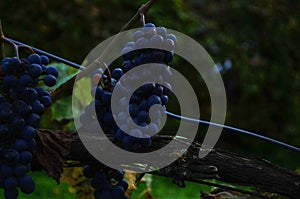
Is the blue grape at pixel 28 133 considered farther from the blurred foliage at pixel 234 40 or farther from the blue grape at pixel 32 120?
the blurred foliage at pixel 234 40

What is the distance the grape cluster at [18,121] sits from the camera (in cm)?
71

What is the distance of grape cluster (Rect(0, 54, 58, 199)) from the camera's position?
0.71m

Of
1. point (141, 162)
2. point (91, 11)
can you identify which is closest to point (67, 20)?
point (91, 11)

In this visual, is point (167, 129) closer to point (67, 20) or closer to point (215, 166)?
point (67, 20)

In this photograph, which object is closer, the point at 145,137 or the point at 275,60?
the point at 145,137

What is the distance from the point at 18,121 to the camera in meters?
0.73

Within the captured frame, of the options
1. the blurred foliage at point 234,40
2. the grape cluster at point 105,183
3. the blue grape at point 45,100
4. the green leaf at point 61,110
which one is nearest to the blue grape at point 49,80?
the blue grape at point 45,100

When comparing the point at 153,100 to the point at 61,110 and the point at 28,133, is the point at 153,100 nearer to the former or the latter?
the point at 28,133

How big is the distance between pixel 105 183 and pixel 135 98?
14 cm

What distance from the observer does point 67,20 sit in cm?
256

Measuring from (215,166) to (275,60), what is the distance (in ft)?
7.00

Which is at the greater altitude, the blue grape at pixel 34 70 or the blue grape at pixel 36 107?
the blue grape at pixel 34 70

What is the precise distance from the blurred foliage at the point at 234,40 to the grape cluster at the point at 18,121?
150cm

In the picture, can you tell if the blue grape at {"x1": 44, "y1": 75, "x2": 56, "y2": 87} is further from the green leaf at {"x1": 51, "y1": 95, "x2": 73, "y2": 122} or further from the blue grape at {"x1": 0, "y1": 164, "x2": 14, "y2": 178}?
the green leaf at {"x1": 51, "y1": 95, "x2": 73, "y2": 122}
